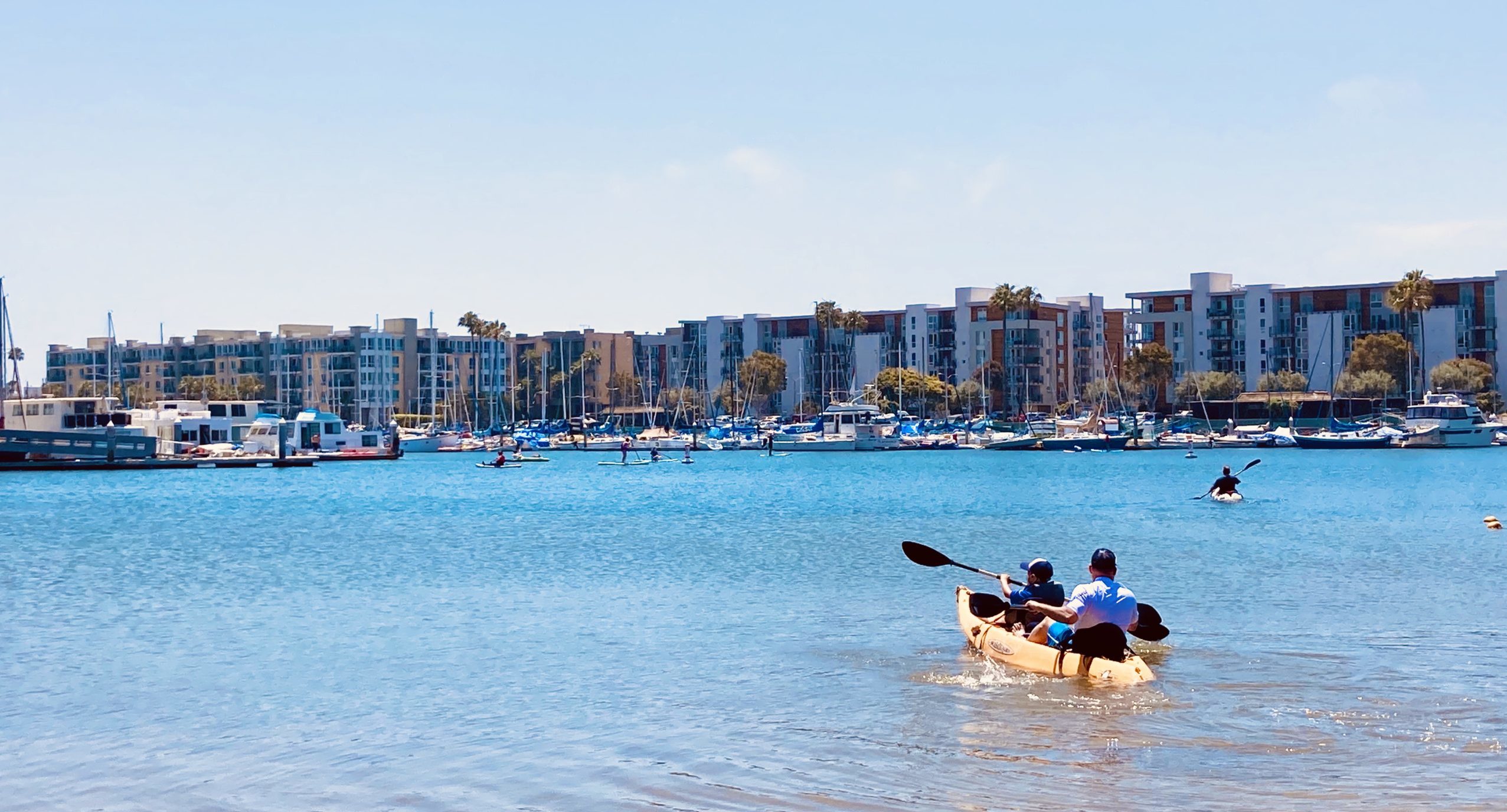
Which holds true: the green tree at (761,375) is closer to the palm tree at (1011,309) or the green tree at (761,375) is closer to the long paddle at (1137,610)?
the palm tree at (1011,309)

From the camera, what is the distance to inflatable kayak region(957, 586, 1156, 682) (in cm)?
2088

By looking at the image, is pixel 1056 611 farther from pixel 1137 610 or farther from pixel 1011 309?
pixel 1011 309

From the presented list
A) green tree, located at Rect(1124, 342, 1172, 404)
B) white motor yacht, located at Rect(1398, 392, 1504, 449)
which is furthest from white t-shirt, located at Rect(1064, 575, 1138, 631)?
green tree, located at Rect(1124, 342, 1172, 404)

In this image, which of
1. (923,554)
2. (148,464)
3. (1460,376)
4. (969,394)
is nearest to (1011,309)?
(969,394)

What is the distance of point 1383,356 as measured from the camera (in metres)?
162

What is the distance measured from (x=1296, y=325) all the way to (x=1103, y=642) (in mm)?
165913

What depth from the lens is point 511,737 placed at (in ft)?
62.4

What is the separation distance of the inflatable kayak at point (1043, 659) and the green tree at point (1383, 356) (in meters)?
149

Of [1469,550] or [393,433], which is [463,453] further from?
[1469,550]

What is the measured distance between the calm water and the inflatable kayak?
309mm

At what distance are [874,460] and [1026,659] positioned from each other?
120 m

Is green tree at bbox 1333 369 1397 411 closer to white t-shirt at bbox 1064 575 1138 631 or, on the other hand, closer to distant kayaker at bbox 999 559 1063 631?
distant kayaker at bbox 999 559 1063 631

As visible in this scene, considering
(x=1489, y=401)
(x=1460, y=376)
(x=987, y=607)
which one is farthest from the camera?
(x=1489, y=401)

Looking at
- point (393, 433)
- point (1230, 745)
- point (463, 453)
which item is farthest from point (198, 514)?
point (463, 453)
